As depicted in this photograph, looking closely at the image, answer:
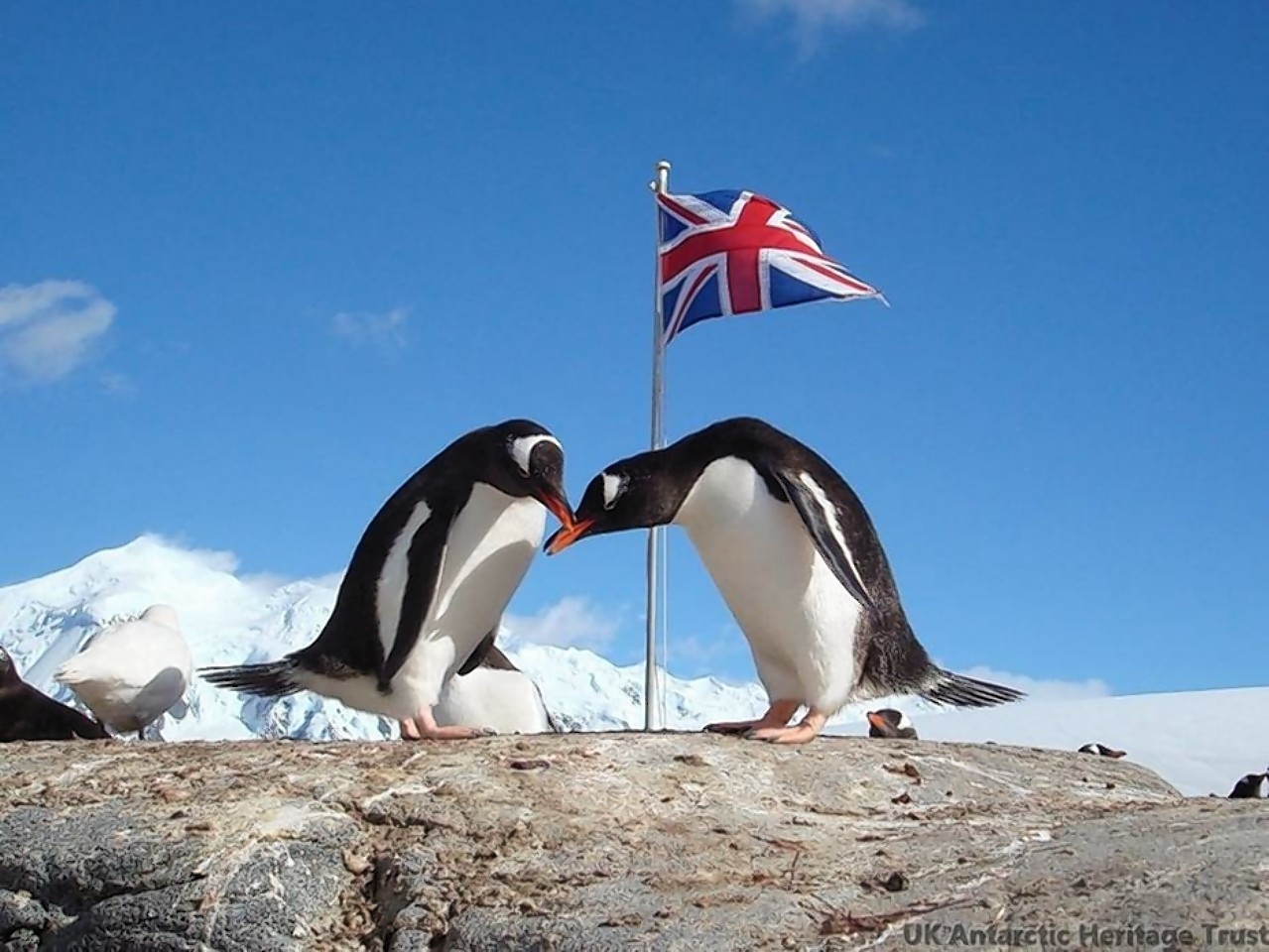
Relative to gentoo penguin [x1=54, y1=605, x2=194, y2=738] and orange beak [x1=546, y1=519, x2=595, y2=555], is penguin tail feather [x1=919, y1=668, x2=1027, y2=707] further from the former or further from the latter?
gentoo penguin [x1=54, y1=605, x2=194, y2=738]

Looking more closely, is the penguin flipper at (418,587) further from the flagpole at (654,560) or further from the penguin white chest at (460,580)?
the flagpole at (654,560)

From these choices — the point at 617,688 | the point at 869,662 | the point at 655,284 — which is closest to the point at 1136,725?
the point at 655,284

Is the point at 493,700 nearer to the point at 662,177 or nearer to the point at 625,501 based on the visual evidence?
the point at 625,501

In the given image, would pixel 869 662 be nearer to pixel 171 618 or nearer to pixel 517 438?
pixel 517 438

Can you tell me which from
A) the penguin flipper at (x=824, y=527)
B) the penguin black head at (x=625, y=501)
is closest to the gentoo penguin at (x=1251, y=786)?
the penguin flipper at (x=824, y=527)

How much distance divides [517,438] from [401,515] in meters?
0.77

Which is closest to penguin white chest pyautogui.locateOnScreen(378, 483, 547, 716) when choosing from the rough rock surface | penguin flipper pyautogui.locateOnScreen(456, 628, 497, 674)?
penguin flipper pyautogui.locateOnScreen(456, 628, 497, 674)

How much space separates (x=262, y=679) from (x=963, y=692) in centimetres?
377

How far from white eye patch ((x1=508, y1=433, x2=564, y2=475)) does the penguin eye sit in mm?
342

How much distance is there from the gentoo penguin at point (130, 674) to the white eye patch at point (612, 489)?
10.7 feet

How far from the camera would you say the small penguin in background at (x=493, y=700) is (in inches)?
320

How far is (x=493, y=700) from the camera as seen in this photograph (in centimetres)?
823

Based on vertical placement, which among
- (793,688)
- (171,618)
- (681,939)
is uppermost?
(171,618)

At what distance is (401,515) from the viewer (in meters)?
7.14
